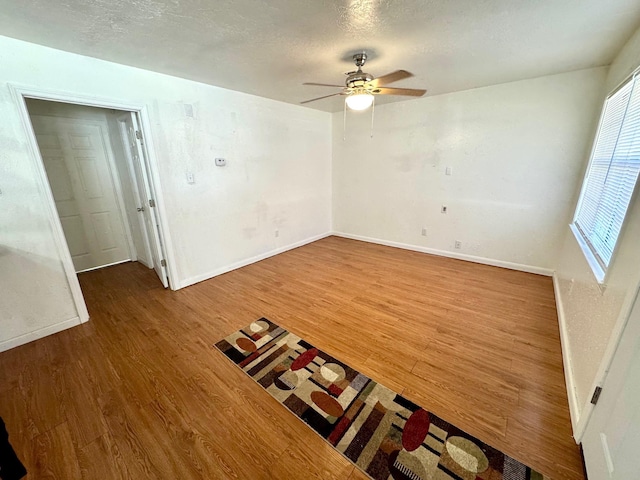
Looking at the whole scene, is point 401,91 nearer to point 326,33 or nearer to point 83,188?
point 326,33

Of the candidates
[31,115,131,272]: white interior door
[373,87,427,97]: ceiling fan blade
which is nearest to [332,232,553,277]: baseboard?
[373,87,427,97]: ceiling fan blade

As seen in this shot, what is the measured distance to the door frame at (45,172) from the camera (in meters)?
1.98

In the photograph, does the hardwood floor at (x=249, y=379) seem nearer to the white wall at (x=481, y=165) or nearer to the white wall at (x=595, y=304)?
the white wall at (x=595, y=304)

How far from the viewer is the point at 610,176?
191 cm

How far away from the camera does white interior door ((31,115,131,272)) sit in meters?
3.25

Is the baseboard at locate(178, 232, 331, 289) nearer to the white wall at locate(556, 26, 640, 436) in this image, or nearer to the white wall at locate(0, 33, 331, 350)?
the white wall at locate(0, 33, 331, 350)

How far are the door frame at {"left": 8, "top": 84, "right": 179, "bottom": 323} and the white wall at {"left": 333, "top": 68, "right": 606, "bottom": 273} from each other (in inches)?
125

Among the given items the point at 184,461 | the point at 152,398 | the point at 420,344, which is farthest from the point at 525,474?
the point at 152,398

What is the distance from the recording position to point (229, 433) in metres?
1.44

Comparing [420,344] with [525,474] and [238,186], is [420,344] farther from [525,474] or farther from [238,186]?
[238,186]

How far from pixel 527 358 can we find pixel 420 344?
0.78 metres

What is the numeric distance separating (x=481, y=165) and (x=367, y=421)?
11.5 ft

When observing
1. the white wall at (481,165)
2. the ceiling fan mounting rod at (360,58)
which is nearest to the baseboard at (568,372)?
the white wall at (481,165)

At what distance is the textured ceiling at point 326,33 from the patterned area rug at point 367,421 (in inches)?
94.2
